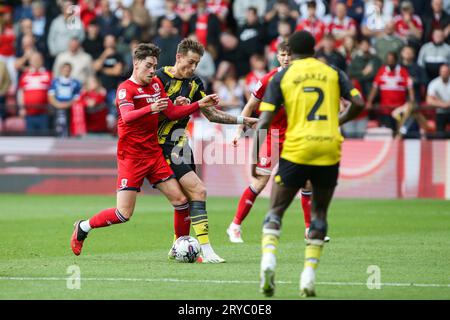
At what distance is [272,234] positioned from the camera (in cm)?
916

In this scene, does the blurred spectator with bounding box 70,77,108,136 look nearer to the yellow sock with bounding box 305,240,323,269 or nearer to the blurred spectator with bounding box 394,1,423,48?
the blurred spectator with bounding box 394,1,423,48

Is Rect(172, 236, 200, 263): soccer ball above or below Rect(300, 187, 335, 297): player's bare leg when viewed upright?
below

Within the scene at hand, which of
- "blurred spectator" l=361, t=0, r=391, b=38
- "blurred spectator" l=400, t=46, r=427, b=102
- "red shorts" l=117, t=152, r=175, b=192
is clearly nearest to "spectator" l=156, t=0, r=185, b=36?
"blurred spectator" l=361, t=0, r=391, b=38

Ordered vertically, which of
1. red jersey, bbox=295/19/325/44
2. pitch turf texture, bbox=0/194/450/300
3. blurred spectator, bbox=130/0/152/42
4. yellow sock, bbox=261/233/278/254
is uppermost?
blurred spectator, bbox=130/0/152/42

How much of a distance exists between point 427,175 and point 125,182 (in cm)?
1122

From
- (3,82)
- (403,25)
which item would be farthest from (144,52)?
(3,82)

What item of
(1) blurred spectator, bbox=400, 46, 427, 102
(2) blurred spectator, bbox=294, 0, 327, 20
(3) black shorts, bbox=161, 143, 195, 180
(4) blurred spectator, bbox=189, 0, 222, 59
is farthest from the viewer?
(4) blurred spectator, bbox=189, 0, 222, 59

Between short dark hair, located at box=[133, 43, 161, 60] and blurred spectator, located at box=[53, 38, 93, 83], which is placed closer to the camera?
short dark hair, located at box=[133, 43, 161, 60]

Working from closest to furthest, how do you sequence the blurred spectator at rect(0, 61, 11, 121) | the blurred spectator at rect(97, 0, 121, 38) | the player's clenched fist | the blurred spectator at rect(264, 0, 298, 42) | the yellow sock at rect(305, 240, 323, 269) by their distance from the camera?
the yellow sock at rect(305, 240, 323, 269) < the player's clenched fist < the blurred spectator at rect(264, 0, 298, 42) < the blurred spectator at rect(0, 61, 11, 121) < the blurred spectator at rect(97, 0, 121, 38)

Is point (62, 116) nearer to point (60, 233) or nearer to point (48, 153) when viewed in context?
point (48, 153)

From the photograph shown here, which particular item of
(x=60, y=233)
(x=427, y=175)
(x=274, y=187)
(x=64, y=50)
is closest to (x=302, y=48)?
(x=274, y=187)

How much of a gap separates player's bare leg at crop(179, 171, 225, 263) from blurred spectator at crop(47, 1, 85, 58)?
1451 cm

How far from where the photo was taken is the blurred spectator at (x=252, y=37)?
24.7 meters

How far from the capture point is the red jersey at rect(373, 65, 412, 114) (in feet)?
74.4
